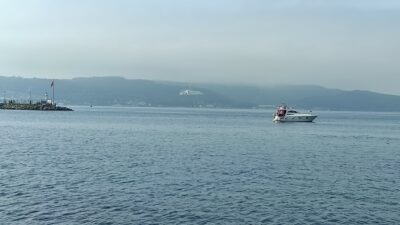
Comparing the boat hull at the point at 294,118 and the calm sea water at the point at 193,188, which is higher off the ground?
the boat hull at the point at 294,118

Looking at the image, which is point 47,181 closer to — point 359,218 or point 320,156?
point 359,218

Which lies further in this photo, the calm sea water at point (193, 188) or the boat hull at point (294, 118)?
the boat hull at point (294, 118)

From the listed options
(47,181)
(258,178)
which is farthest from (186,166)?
(47,181)

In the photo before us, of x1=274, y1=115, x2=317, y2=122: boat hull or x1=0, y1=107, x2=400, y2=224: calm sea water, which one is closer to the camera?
x1=0, y1=107, x2=400, y2=224: calm sea water

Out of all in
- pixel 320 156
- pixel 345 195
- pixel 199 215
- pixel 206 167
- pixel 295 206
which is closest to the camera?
pixel 199 215

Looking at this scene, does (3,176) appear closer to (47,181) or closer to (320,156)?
(47,181)

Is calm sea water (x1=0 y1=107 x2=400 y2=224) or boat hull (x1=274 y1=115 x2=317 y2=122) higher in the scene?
boat hull (x1=274 y1=115 x2=317 y2=122)

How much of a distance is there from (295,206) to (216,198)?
5536mm

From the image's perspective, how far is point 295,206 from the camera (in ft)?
110

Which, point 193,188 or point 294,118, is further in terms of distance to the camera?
point 294,118

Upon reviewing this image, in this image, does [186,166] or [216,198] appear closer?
[216,198]

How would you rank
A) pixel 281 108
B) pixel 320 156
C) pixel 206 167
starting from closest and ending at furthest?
pixel 206 167 < pixel 320 156 < pixel 281 108

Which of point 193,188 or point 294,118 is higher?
point 294,118

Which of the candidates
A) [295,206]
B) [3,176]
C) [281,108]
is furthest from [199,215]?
[281,108]
